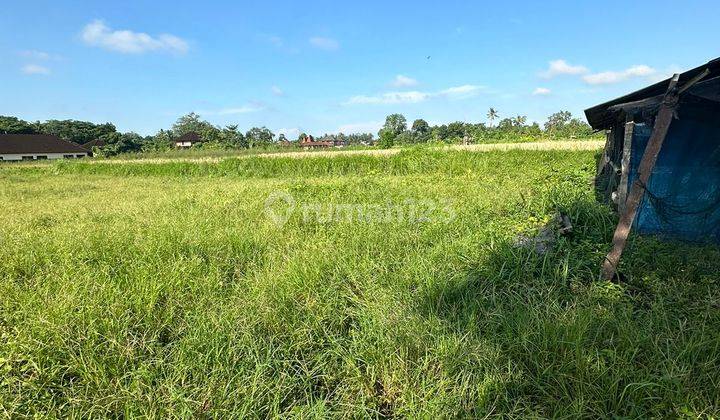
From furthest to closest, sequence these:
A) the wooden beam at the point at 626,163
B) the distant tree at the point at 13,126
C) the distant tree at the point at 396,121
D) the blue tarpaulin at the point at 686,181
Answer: the distant tree at the point at 396,121 → the distant tree at the point at 13,126 → the wooden beam at the point at 626,163 → the blue tarpaulin at the point at 686,181

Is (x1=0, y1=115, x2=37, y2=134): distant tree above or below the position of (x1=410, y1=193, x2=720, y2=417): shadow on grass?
above

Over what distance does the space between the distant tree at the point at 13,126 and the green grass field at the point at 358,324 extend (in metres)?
63.9

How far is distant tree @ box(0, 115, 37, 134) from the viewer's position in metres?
49.3

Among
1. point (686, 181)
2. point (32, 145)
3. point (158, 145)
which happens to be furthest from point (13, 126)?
point (686, 181)

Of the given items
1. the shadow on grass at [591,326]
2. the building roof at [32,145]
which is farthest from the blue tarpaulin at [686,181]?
the building roof at [32,145]

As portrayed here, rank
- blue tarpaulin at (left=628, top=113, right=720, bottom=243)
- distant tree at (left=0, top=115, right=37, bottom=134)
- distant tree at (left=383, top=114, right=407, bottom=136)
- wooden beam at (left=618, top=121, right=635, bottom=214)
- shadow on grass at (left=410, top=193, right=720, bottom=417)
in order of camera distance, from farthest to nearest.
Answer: distant tree at (left=383, top=114, right=407, bottom=136), distant tree at (left=0, top=115, right=37, bottom=134), wooden beam at (left=618, top=121, right=635, bottom=214), blue tarpaulin at (left=628, top=113, right=720, bottom=243), shadow on grass at (left=410, top=193, right=720, bottom=417)

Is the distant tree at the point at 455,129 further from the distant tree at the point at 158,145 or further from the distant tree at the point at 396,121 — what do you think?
the distant tree at the point at 158,145

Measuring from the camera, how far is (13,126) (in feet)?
166

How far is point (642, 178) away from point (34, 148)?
51.9 metres

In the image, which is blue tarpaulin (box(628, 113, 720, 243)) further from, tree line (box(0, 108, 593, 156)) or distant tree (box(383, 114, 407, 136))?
distant tree (box(383, 114, 407, 136))

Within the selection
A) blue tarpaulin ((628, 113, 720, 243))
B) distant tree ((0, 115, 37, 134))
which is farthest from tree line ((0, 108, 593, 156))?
blue tarpaulin ((628, 113, 720, 243))

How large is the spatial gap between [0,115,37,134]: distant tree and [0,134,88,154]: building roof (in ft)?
49.1

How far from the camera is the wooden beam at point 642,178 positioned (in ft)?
9.34

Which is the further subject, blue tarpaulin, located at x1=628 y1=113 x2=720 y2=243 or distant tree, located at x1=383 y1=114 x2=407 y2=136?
distant tree, located at x1=383 y1=114 x2=407 y2=136
